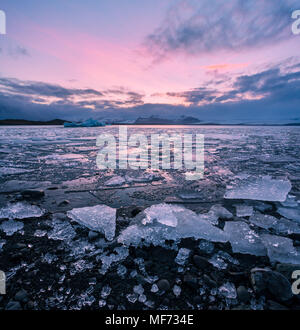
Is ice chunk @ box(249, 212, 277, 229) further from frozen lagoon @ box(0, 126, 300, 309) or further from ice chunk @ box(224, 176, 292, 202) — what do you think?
ice chunk @ box(224, 176, 292, 202)

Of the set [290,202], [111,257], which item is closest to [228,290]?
[111,257]

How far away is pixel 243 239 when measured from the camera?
1244mm

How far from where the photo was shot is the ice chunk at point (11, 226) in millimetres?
1318

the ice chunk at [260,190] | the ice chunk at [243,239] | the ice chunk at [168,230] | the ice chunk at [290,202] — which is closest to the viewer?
the ice chunk at [243,239]

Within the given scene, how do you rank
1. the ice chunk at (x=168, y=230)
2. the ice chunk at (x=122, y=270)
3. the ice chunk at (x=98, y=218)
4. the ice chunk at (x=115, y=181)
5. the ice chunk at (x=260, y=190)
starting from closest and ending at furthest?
the ice chunk at (x=122, y=270) → the ice chunk at (x=168, y=230) → the ice chunk at (x=98, y=218) → the ice chunk at (x=260, y=190) → the ice chunk at (x=115, y=181)

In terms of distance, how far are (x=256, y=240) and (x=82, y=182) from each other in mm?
2196

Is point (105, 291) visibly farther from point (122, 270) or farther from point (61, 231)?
point (61, 231)

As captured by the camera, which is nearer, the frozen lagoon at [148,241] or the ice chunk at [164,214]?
the frozen lagoon at [148,241]

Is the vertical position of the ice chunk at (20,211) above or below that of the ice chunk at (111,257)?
above

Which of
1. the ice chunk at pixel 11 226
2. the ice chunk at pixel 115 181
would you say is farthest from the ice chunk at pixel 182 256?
the ice chunk at pixel 115 181

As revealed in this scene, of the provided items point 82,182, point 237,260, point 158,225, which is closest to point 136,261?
point 158,225

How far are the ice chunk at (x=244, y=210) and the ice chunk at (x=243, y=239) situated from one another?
0.71 ft

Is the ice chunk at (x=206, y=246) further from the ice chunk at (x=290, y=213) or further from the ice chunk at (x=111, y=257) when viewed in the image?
the ice chunk at (x=290, y=213)
